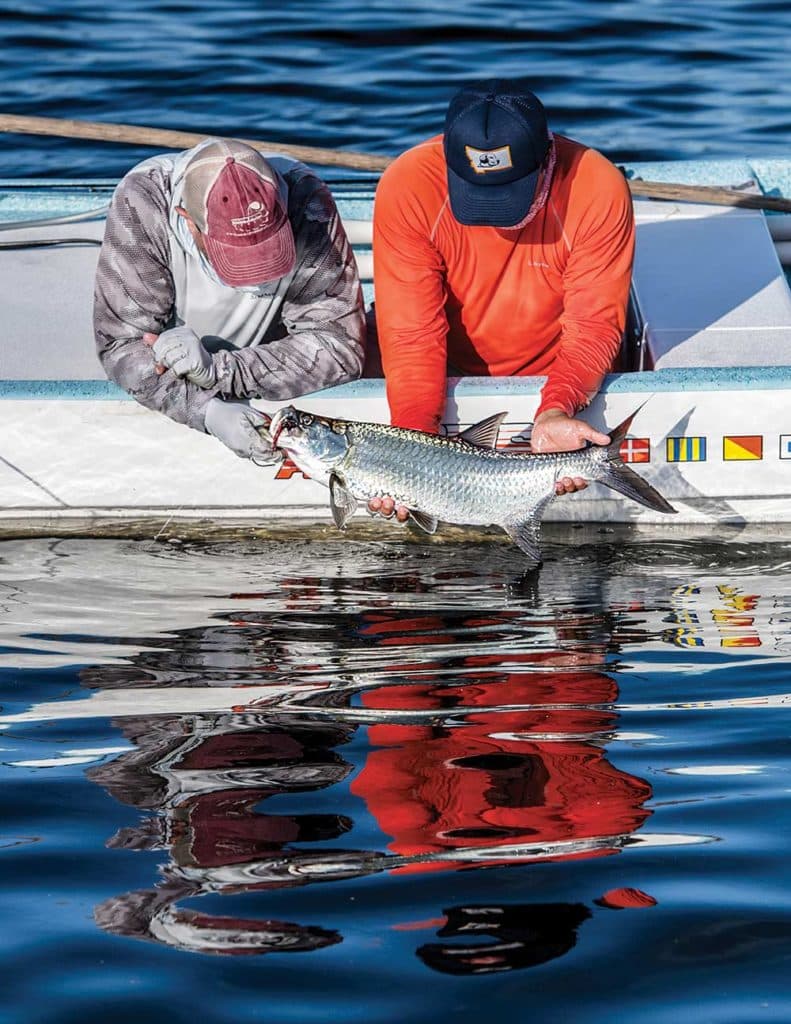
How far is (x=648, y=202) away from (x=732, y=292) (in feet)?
3.71

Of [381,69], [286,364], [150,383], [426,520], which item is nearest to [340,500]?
[426,520]

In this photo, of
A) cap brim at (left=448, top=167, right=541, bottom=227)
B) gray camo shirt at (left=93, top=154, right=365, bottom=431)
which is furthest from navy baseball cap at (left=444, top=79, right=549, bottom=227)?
gray camo shirt at (left=93, top=154, right=365, bottom=431)

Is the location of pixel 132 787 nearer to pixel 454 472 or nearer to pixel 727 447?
pixel 454 472

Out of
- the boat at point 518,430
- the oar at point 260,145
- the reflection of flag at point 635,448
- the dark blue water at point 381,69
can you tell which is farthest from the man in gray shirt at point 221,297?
the dark blue water at point 381,69

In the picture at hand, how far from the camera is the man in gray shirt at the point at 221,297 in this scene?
5336mm

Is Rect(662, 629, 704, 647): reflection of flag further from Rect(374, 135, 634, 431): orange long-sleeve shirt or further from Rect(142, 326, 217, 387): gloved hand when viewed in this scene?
Rect(142, 326, 217, 387): gloved hand

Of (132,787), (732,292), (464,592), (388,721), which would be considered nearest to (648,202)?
(732,292)

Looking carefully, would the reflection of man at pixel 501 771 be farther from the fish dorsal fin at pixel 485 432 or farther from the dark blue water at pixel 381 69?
the dark blue water at pixel 381 69

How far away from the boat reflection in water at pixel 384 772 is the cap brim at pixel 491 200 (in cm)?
143

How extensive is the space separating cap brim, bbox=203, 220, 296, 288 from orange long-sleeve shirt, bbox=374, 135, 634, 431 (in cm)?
39

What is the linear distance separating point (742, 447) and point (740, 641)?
1139 millimetres

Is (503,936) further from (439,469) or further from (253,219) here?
(253,219)

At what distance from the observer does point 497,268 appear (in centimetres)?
570

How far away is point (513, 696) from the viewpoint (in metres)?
4.66
